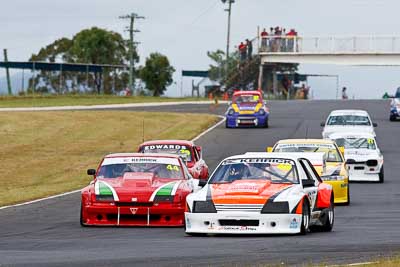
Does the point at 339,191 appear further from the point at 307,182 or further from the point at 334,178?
the point at 307,182

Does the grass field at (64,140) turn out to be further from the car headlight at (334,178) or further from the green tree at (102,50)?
the green tree at (102,50)

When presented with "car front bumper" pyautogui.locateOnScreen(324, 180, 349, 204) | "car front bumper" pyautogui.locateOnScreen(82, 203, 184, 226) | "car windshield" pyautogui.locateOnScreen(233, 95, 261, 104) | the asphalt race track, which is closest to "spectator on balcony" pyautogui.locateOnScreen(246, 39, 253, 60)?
"car windshield" pyautogui.locateOnScreen(233, 95, 261, 104)

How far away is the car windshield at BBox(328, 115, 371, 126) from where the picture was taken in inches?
1618

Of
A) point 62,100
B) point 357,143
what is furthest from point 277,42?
point 357,143

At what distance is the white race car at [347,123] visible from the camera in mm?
40284

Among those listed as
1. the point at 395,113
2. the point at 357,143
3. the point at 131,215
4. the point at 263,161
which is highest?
the point at 263,161

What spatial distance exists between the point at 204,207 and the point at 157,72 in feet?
321

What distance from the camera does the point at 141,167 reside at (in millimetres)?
20984

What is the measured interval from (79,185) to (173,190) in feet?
36.3

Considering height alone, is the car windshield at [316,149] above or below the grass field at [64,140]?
above

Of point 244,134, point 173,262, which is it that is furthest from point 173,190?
point 244,134

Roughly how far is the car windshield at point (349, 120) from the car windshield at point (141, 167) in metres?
20.6

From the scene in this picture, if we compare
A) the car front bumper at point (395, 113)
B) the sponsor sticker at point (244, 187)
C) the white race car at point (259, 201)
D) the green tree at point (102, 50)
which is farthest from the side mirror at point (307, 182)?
the green tree at point (102, 50)

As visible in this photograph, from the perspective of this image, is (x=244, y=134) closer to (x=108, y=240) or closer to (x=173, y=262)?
(x=108, y=240)
